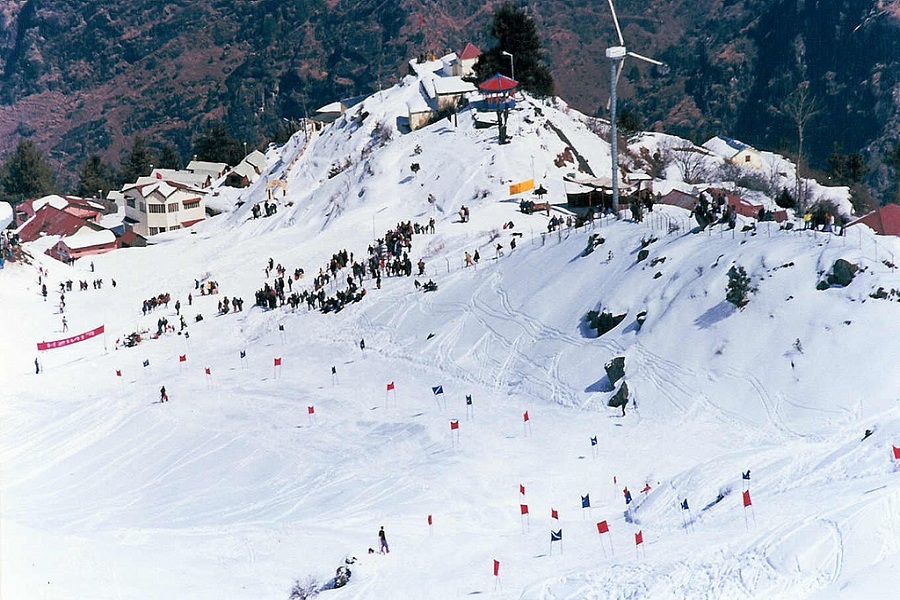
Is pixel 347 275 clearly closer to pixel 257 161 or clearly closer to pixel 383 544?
pixel 383 544

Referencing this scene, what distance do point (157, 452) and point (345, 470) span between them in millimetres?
7337

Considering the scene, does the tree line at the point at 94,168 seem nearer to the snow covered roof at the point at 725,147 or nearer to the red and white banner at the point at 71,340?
the snow covered roof at the point at 725,147

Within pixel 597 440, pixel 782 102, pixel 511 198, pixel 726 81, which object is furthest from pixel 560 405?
pixel 726 81

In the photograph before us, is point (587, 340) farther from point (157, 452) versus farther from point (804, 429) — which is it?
point (157, 452)

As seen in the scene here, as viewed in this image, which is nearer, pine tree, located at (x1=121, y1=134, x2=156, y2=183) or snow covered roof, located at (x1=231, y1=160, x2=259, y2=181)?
snow covered roof, located at (x1=231, y1=160, x2=259, y2=181)

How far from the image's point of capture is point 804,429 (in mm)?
28203

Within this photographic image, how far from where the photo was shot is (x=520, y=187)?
61.1m

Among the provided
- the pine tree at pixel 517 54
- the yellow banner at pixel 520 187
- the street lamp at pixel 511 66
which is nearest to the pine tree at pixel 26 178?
the pine tree at pixel 517 54

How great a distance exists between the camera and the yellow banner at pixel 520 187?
200ft

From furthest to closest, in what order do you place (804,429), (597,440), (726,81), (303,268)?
(726,81), (303,268), (597,440), (804,429)

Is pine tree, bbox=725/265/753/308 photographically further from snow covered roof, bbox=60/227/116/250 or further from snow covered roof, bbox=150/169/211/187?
snow covered roof, bbox=150/169/211/187

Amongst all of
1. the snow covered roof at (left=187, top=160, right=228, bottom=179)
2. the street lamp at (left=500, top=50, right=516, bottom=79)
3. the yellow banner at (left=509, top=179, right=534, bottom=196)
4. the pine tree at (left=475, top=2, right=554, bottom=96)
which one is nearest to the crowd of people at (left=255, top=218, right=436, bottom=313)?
the yellow banner at (left=509, top=179, right=534, bottom=196)

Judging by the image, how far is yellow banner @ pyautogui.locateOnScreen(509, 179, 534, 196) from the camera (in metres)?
60.9

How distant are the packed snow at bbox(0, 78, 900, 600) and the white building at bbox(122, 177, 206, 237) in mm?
26102
